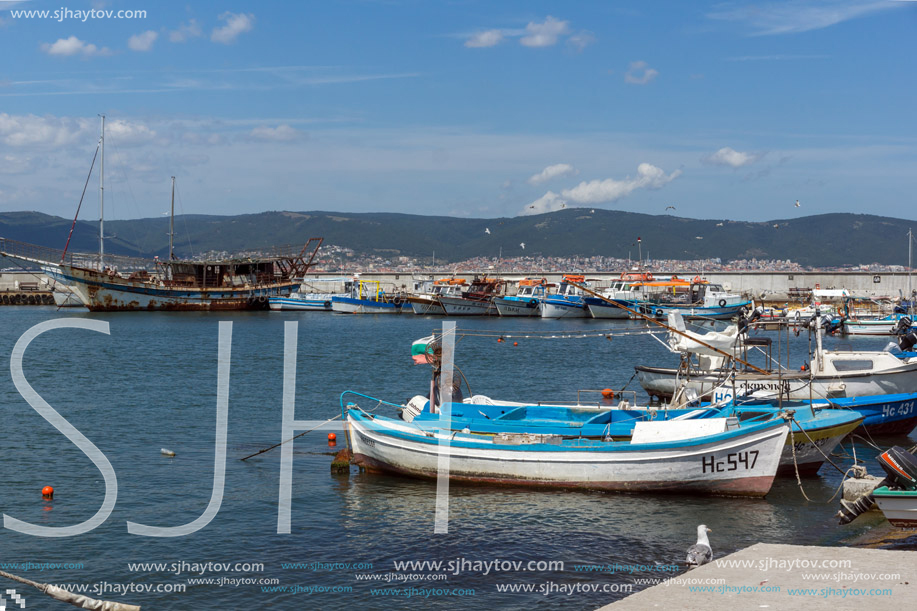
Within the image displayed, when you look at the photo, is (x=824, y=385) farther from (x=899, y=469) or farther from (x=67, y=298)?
(x=67, y=298)

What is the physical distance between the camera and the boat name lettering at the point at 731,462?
15820 mm

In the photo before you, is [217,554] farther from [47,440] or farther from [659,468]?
[47,440]

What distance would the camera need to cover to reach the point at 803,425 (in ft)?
56.4

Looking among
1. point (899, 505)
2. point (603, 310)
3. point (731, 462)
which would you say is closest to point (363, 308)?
point (603, 310)

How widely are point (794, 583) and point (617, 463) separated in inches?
285

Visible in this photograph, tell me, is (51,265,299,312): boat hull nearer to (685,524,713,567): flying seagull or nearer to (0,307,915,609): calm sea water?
(0,307,915,609): calm sea water

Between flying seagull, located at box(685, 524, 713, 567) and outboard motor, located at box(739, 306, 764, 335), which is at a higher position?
outboard motor, located at box(739, 306, 764, 335)

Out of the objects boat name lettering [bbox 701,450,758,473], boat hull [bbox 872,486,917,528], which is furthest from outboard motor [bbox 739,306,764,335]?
boat hull [bbox 872,486,917,528]

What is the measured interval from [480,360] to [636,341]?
61.2ft

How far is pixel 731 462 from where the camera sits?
15898 millimetres

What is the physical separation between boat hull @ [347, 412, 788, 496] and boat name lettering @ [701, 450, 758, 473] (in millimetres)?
17

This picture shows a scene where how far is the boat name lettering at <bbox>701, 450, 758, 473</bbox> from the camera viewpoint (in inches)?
623

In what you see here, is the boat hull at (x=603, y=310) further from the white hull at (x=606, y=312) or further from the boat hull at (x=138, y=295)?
the boat hull at (x=138, y=295)

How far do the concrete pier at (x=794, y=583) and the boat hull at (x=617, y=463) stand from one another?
551 cm
